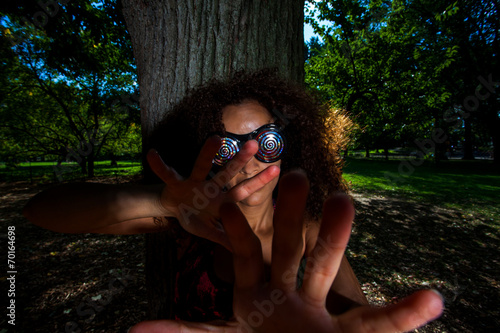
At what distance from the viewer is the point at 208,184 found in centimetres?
104

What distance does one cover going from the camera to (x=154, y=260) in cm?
197

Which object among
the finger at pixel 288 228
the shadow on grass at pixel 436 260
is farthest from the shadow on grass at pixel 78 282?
the shadow on grass at pixel 436 260

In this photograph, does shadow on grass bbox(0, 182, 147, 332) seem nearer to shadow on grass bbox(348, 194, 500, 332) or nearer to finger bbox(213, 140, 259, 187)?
finger bbox(213, 140, 259, 187)

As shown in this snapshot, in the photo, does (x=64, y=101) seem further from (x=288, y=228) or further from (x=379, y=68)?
(x=379, y=68)

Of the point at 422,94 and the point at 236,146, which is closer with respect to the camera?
the point at 236,146

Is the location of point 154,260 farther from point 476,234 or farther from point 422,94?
point 422,94

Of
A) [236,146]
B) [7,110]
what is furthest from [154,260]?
[7,110]

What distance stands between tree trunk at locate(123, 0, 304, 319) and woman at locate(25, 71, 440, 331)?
0.15 metres

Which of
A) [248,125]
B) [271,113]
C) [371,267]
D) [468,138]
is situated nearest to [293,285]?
[248,125]

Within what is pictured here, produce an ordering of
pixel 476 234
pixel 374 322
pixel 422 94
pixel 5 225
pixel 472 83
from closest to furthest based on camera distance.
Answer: pixel 374 322
pixel 476 234
pixel 5 225
pixel 422 94
pixel 472 83

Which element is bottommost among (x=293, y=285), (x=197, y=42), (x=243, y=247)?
(x=293, y=285)

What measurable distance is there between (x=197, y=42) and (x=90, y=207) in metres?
1.42

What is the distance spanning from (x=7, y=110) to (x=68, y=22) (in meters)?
10.0

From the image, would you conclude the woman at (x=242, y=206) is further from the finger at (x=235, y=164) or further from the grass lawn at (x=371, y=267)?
the grass lawn at (x=371, y=267)
